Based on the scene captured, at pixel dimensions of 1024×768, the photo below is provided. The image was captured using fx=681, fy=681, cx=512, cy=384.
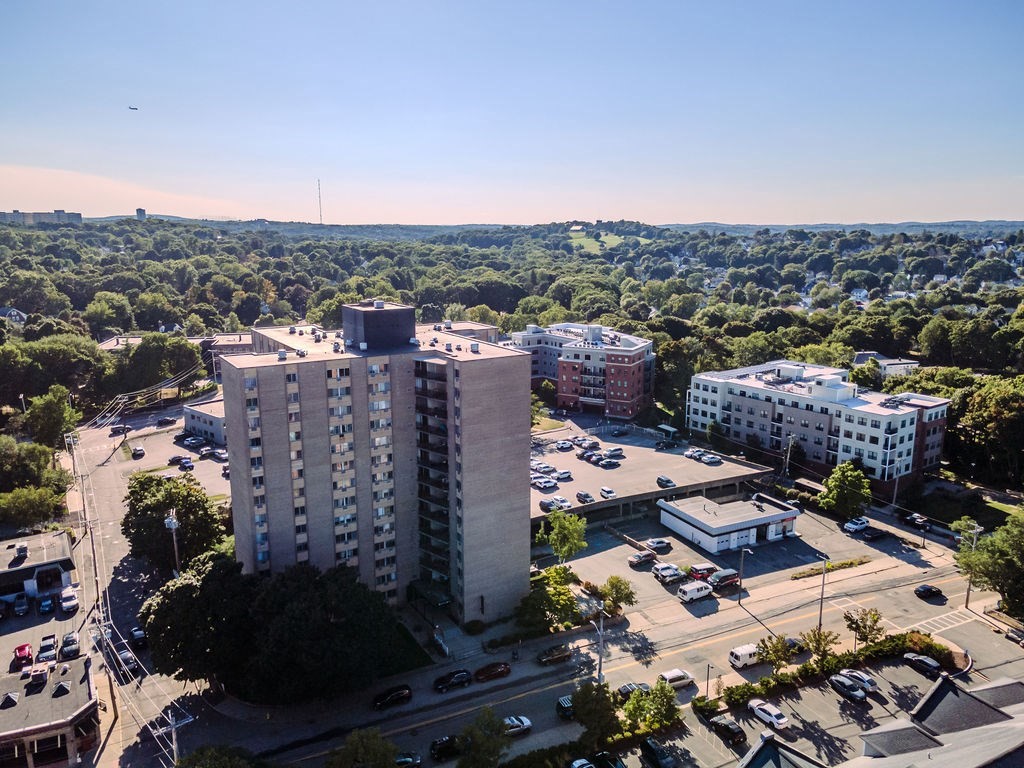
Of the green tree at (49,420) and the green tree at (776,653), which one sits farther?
the green tree at (49,420)

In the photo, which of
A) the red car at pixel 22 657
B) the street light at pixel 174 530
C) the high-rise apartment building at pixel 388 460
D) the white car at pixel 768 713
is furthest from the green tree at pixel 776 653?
the red car at pixel 22 657

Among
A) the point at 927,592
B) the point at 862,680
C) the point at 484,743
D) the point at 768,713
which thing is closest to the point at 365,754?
the point at 484,743

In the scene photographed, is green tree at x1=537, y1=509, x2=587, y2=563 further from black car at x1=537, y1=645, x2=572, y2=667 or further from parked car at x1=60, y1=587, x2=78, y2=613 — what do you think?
parked car at x1=60, y1=587, x2=78, y2=613

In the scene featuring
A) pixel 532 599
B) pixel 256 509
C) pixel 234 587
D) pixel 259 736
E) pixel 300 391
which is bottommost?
pixel 259 736

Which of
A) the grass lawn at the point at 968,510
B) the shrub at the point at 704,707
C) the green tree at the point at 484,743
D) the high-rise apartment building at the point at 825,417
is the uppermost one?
the high-rise apartment building at the point at 825,417

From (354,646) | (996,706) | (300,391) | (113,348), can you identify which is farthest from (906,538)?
(113,348)

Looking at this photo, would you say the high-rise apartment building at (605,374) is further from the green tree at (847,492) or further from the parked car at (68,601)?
the parked car at (68,601)

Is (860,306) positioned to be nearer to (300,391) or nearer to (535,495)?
(535,495)
